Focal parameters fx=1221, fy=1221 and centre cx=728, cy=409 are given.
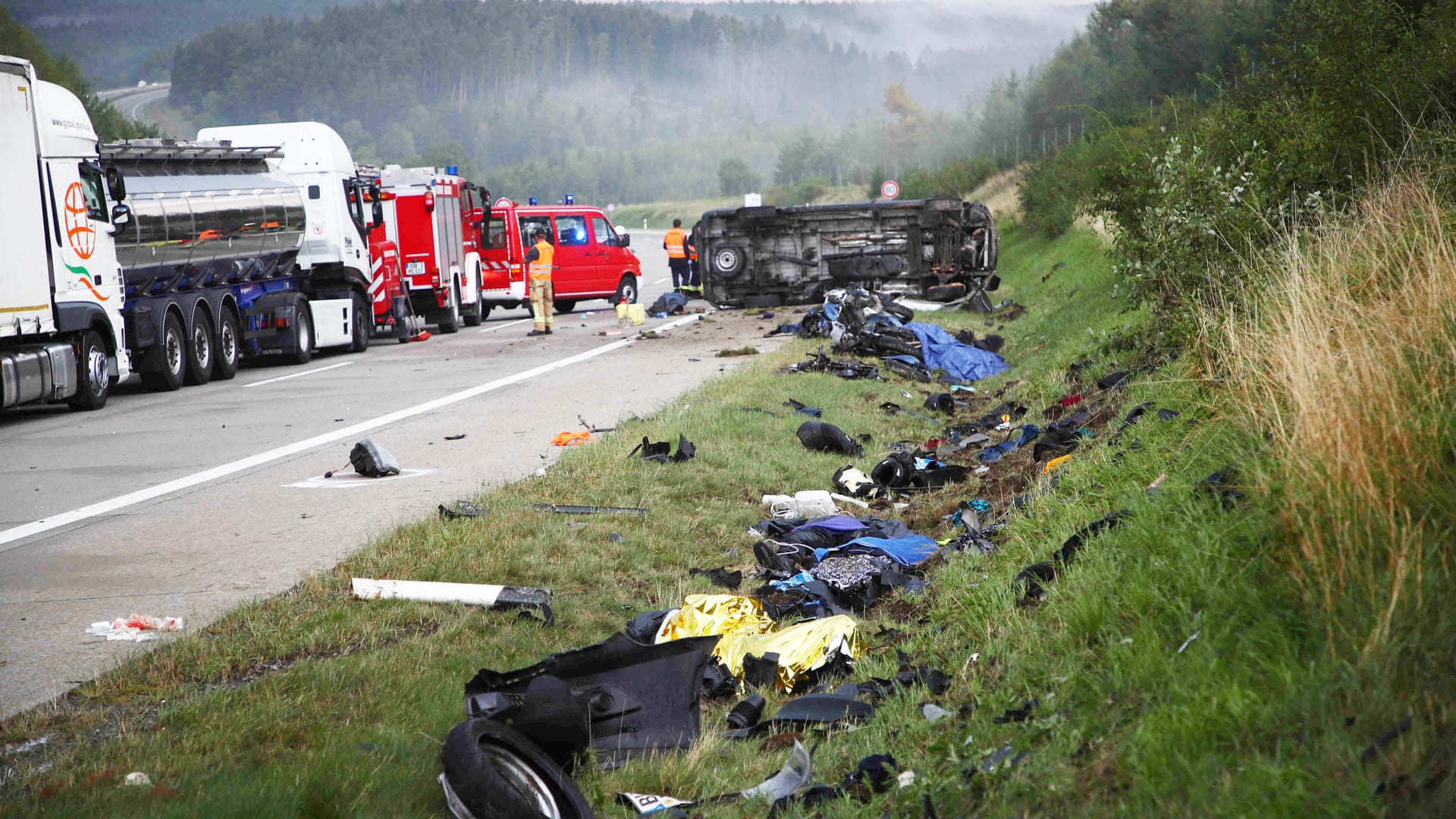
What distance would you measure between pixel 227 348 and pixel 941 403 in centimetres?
1105

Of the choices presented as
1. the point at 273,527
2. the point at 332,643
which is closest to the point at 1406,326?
the point at 332,643

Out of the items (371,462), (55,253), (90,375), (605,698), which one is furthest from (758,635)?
(55,253)

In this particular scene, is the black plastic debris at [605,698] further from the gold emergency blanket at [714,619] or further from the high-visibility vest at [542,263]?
the high-visibility vest at [542,263]

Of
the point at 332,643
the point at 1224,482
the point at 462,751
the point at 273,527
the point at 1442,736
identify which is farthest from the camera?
the point at 273,527

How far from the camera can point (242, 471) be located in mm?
9766

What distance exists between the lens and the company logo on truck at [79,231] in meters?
14.5

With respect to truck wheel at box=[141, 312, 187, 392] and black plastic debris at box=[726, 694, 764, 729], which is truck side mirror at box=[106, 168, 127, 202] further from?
black plastic debris at box=[726, 694, 764, 729]

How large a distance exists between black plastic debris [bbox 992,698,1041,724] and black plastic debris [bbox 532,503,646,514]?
411 centimetres

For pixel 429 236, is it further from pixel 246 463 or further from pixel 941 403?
pixel 246 463

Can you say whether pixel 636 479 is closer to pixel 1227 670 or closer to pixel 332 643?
pixel 332 643

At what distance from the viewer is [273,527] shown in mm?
7719

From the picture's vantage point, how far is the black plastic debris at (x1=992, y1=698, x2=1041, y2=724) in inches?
151

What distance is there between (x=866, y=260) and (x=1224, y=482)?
19013 mm

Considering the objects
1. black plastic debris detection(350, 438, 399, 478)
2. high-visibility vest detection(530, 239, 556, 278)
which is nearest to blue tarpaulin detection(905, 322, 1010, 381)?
black plastic debris detection(350, 438, 399, 478)
